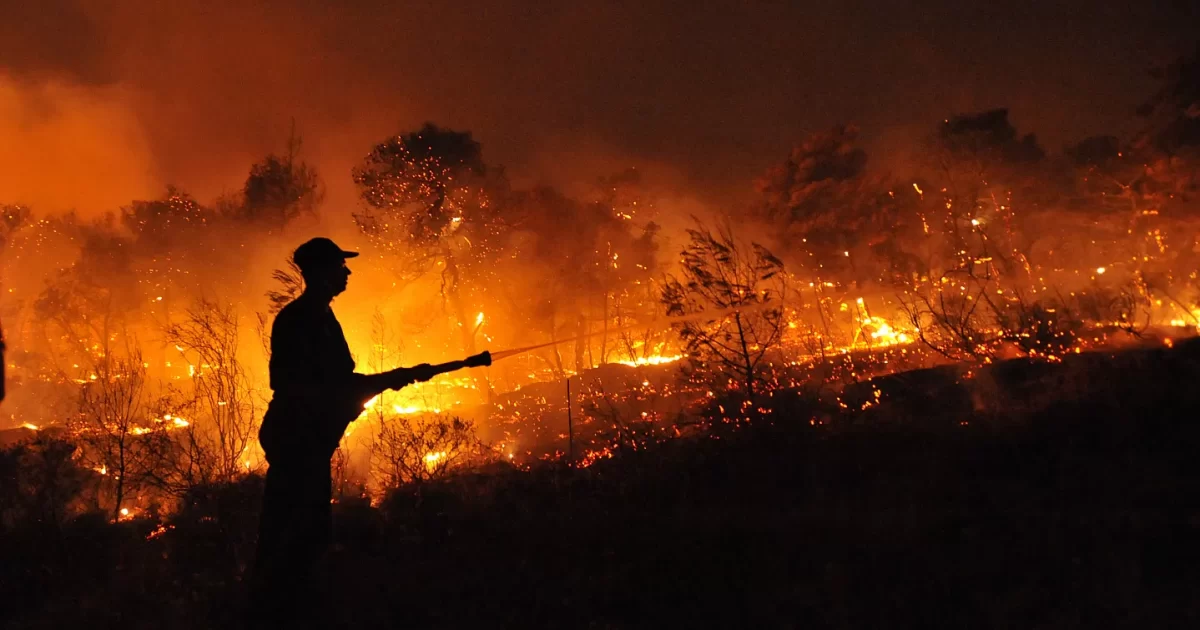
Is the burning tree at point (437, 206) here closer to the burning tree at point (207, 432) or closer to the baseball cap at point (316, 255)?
the burning tree at point (207, 432)

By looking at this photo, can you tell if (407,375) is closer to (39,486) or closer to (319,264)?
(319,264)

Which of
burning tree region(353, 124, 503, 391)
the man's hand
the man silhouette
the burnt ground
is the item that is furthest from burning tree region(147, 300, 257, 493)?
burning tree region(353, 124, 503, 391)

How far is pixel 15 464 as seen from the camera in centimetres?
1034

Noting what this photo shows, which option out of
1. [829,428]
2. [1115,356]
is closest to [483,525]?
[829,428]

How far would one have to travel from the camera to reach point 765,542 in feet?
16.3

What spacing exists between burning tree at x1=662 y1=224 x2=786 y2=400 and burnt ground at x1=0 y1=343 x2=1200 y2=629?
1655 millimetres

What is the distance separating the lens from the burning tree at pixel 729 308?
9.80 meters

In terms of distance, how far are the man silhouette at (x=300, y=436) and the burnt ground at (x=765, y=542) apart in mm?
767

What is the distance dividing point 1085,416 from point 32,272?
51.6 m

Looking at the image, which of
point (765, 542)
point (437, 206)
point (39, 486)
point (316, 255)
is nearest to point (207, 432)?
point (39, 486)

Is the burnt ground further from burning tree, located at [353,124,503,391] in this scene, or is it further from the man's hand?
burning tree, located at [353,124,503,391]

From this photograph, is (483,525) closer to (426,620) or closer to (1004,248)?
(426,620)

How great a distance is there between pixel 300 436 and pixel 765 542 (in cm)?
358

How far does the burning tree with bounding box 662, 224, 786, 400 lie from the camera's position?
9805 mm
